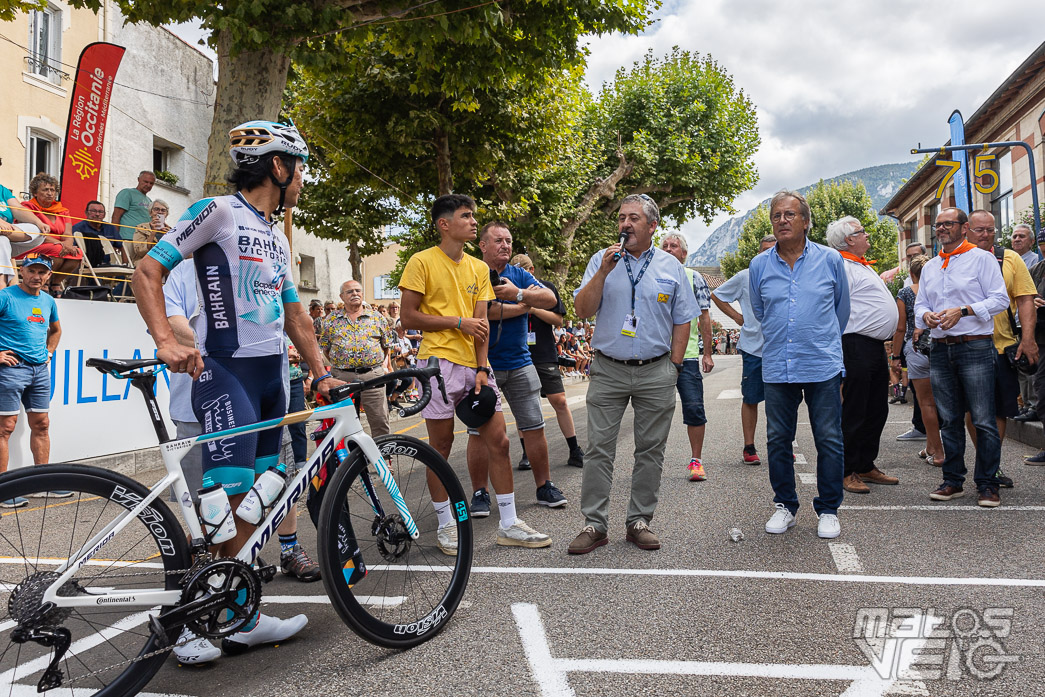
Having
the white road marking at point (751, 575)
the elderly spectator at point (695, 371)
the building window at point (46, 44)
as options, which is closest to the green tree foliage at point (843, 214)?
the building window at point (46, 44)

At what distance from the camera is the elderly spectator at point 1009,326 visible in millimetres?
5664

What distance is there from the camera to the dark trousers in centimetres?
591

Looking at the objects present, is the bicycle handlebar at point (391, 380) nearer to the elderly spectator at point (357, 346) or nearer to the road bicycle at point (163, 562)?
the road bicycle at point (163, 562)

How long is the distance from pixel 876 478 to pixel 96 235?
384 inches

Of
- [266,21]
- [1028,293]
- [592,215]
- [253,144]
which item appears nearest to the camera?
[253,144]

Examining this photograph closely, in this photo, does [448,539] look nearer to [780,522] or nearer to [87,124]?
[780,522]

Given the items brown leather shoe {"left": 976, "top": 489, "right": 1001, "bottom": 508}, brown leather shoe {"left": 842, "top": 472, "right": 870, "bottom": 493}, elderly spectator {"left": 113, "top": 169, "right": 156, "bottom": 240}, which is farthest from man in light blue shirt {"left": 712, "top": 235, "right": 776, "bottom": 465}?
elderly spectator {"left": 113, "top": 169, "right": 156, "bottom": 240}

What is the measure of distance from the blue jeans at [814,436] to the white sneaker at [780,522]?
0.04 meters

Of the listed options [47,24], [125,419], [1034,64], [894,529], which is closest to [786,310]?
[894,529]

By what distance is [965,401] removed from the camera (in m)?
5.57

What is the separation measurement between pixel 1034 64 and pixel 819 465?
2173 centimetres

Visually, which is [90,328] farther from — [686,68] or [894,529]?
[686,68]

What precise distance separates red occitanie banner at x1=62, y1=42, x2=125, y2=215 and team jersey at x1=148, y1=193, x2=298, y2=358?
10053 mm

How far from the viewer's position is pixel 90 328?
26.7 feet
